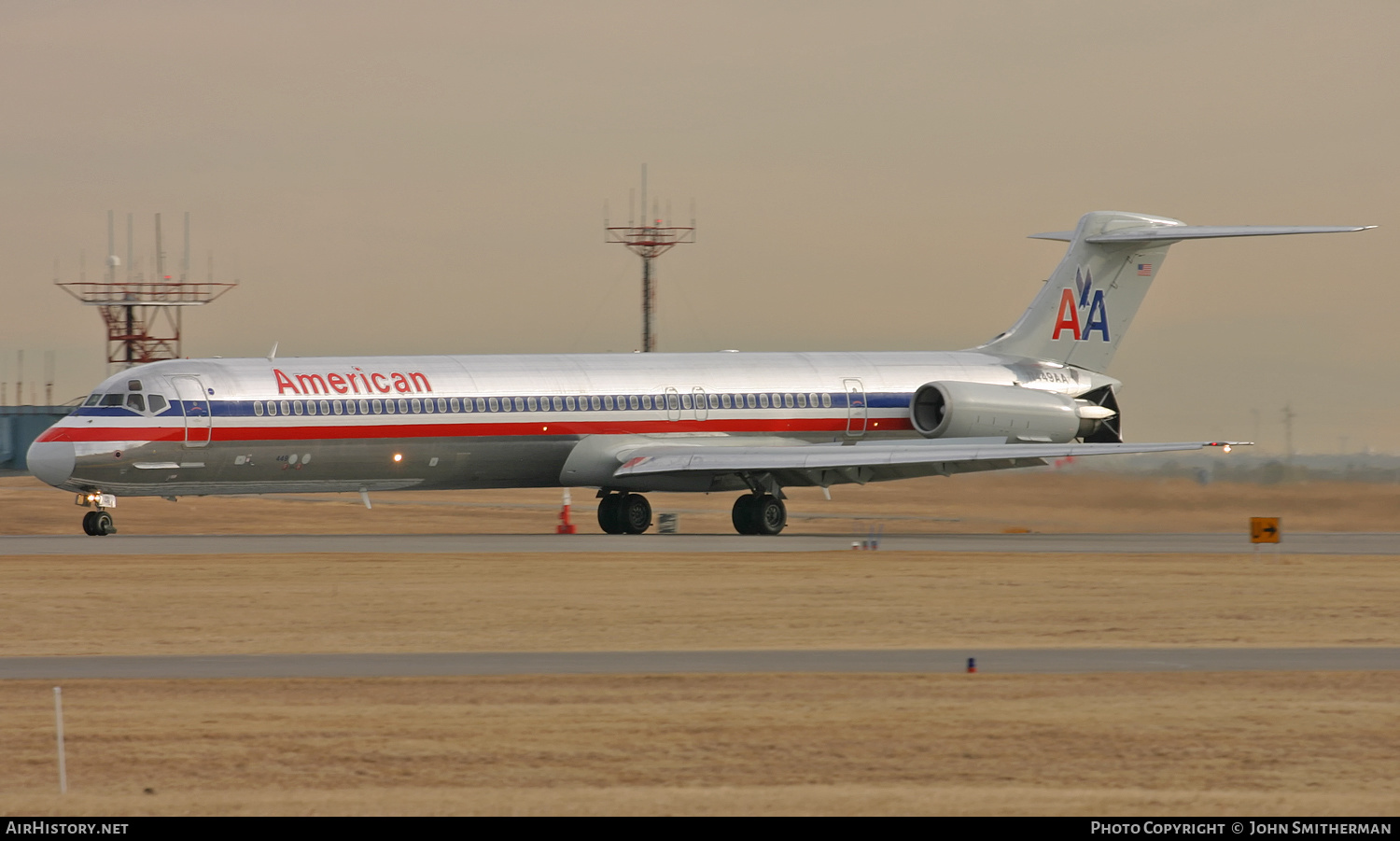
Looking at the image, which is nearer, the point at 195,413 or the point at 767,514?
the point at 195,413

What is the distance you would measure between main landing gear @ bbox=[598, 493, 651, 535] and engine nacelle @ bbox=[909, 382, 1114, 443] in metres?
7.45

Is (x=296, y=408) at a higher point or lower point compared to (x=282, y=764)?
higher

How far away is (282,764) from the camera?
15.2 meters

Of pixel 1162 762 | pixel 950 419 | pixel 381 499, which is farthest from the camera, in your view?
pixel 381 499

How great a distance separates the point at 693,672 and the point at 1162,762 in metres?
6.28

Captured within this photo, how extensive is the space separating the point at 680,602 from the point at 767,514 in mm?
16473

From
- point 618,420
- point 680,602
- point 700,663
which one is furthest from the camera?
point 618,420

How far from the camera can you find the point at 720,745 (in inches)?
625

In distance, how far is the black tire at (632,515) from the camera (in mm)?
44500

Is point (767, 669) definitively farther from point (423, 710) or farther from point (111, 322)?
point (111, 322)

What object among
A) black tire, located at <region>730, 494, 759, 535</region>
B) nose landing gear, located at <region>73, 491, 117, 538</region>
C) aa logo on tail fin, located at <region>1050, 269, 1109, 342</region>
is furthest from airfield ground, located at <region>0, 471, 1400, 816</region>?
aa logo on tail fin, located at <region>1050, 269, 1109, 342</region>

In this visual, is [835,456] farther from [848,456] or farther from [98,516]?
[98,516]

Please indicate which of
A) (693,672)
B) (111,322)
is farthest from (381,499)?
(693,672)

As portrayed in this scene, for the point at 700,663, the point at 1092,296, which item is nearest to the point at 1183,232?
the point at 1092,296
